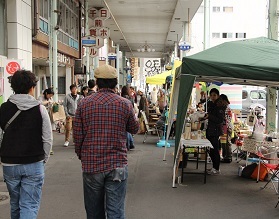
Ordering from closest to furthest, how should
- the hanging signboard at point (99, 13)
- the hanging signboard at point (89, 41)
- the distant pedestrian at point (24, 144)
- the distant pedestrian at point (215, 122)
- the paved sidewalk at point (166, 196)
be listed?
the distant pedestrian at point (24, 144), the paved sidewalk at point (166, 196), the distant pedestrian at point (215, 122), the hanging signboard at point (89, 41), the hanging signboard at point (99, 13)

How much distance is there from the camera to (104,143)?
3.50 metres

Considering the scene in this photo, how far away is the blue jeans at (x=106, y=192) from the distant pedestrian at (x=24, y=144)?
56 centimetres

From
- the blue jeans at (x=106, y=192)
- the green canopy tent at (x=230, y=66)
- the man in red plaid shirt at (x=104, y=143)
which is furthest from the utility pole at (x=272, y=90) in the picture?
the blue jeans at (x=106, y=192)

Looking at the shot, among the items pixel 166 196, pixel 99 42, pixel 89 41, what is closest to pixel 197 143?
pixel 166 196

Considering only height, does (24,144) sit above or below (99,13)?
below

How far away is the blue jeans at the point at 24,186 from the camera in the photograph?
12.4 ft

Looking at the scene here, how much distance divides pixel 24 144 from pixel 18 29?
816 centimetres

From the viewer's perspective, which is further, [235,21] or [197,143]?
[235,21]

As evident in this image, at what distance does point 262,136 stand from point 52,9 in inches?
355

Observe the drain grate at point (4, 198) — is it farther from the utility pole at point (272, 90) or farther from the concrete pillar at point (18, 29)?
the utility pole at point (272, 90)

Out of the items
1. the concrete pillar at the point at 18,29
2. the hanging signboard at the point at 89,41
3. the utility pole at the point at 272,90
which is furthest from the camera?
the hanging signboard at the point at 89,41

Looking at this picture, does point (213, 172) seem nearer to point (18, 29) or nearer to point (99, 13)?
point (18, 29)

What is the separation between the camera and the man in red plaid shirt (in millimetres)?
3504

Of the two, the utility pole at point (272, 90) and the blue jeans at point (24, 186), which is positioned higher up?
the utility pole at point (272, 90)
